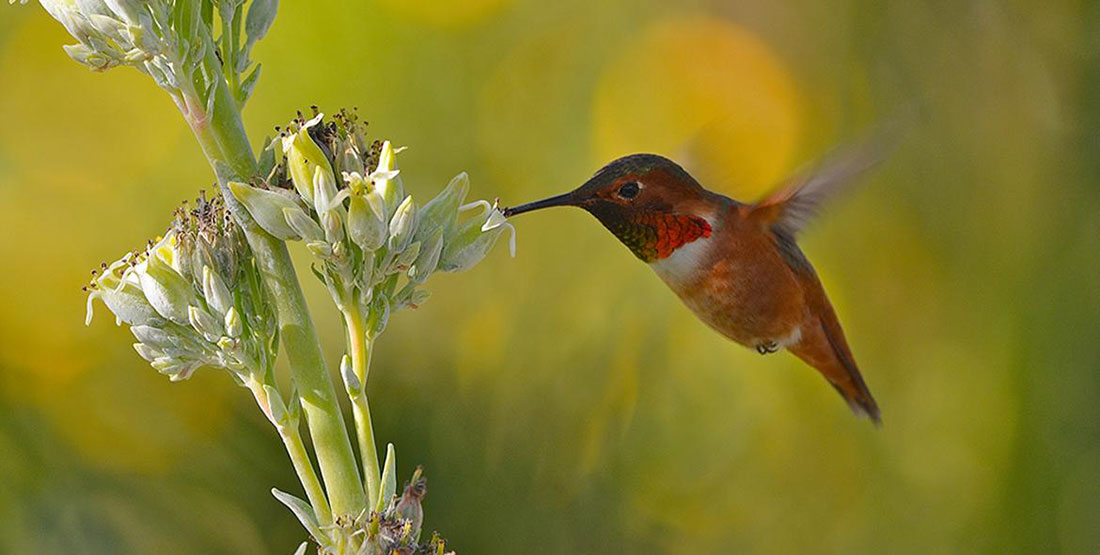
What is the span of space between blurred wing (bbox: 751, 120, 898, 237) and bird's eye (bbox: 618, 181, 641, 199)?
131 millimetres

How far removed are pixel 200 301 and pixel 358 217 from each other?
0.32ft

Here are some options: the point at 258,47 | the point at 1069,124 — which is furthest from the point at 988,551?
the point at 258,47

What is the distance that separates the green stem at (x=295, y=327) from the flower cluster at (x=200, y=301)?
0.01 m

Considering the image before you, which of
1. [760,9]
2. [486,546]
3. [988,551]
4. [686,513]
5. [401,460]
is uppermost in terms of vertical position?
[760,9]

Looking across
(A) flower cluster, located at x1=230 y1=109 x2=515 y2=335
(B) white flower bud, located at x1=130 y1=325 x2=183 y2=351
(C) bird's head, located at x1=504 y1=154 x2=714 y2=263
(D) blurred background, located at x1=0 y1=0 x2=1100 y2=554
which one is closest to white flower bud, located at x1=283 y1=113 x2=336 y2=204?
(A) flower cluster, located at x1=230 y1=109 x2=515 y2=335

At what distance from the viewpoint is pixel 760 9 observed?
1733mm

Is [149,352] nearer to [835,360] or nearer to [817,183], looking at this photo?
[817,183]

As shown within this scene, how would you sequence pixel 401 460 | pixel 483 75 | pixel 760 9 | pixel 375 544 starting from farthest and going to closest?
pixel 760 9, pixel 483 75, pixel 401 460, pixel 375 544

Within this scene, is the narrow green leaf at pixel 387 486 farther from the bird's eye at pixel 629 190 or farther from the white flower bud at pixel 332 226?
the bird's eye at pixel 629 190

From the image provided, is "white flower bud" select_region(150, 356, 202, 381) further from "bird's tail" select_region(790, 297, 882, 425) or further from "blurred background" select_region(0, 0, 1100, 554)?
"blurred background" select_region(0, 0, 1100, 554)

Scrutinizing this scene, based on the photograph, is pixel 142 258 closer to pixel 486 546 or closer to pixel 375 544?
pixel 375 544

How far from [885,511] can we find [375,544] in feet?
4.39

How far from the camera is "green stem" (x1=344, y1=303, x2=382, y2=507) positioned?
0.56 m

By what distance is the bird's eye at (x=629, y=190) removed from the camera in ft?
2.63
